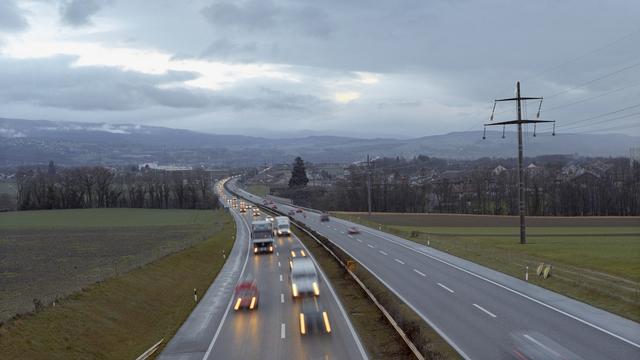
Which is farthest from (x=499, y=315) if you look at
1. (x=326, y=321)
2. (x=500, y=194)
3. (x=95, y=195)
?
(x=95, y=195)

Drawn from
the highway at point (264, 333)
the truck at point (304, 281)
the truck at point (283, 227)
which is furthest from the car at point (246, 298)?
the truck at point (283, 227)

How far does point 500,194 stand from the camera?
15925 cm

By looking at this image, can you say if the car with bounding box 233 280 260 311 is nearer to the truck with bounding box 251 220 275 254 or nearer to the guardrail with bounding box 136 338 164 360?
the guardrail with bounding box 136 338 164 360

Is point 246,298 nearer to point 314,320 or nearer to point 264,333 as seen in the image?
point 264,333

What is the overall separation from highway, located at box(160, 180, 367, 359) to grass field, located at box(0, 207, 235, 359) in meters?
1.45

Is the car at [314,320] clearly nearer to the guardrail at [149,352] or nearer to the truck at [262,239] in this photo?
the guardrail at [149,352]

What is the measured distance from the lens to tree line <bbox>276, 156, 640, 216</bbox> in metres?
138

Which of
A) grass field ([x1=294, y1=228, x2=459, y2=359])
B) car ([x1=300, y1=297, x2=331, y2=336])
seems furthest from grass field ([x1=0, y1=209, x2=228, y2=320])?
grass field ([x1=294, y1=228, x2=459, y2=359])

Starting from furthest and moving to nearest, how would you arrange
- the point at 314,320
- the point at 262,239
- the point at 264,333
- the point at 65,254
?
1. the point at 65,254
2. the point at 262,239
3. the point at 314,320
4. the point at 264,333

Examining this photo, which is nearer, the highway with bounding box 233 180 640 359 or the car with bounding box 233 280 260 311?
the highway with bounding box 233 180 640 359

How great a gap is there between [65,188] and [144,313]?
507 feet

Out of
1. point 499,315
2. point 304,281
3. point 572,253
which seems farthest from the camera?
point 572,253

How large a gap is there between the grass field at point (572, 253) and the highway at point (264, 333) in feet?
44.2

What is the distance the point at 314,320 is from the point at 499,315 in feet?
29.0
